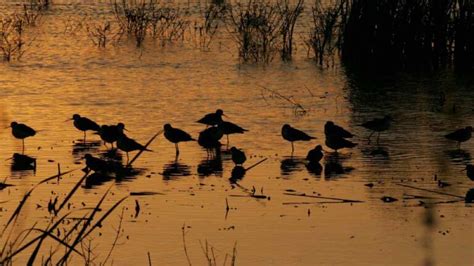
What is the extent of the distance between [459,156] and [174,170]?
3376 mm

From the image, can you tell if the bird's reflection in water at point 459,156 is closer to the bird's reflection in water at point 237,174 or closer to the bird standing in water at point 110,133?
the bird's reflection in water at point 237,174

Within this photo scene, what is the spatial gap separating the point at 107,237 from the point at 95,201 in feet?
5.04

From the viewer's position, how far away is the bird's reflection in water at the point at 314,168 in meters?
13.1

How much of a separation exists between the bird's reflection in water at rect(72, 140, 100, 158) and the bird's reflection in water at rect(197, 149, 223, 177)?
1.49 m

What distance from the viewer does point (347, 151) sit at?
577 inches

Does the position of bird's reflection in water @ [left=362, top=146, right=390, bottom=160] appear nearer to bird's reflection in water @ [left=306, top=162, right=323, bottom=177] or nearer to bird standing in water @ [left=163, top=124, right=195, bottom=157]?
bird's reflection in water @ [left=306, top=162, right=323, bottom=177]

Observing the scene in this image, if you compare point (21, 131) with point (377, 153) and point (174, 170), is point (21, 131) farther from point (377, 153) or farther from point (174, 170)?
point (377, 153)

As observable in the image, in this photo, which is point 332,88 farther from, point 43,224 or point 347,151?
point 43,224

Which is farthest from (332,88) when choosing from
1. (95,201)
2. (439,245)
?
(439,245)

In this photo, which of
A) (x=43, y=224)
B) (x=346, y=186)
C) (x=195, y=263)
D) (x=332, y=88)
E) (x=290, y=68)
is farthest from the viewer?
(x=290, y=68)

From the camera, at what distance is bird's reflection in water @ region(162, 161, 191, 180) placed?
42.1ft

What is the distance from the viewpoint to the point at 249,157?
1410cm

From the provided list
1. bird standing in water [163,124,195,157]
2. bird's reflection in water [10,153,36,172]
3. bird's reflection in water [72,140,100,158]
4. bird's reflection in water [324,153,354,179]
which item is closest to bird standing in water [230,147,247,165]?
bird's reflection in water [324,153,354,179]

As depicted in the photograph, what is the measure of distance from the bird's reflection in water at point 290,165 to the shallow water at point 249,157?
0.07 feet
